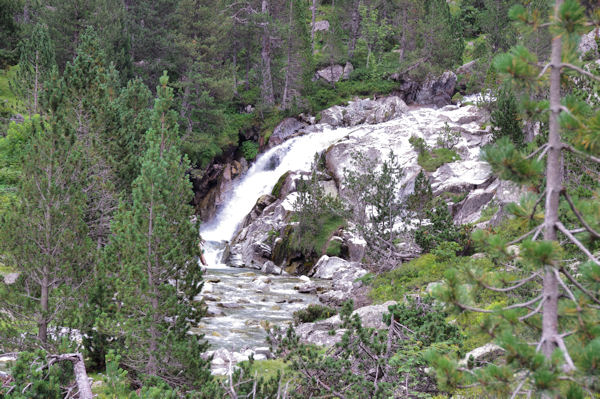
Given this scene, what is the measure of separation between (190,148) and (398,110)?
65.4 feet

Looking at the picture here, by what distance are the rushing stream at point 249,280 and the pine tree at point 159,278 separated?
1636 mm

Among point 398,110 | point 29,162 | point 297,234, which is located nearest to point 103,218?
point 29,162

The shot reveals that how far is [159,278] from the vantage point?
9211 mm

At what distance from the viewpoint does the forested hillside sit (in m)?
3.60

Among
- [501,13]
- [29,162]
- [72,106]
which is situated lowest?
[29,162]

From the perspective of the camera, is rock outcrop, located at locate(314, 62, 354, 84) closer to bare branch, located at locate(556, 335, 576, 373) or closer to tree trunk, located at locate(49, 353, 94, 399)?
tree trunk, located at locate(49, 353, 94, 399)

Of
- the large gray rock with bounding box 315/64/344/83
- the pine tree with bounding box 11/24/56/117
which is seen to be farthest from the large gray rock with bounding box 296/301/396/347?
the large gray rock with bounding box 315/64/344/83

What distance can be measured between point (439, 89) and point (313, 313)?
1410 inches

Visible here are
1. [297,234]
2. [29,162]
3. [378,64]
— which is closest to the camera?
[29,162]

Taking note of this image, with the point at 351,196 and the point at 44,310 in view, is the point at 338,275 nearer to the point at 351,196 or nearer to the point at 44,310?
the point at 351,196

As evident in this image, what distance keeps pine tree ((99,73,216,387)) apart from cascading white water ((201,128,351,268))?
24.8 meters

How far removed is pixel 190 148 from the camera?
122ft

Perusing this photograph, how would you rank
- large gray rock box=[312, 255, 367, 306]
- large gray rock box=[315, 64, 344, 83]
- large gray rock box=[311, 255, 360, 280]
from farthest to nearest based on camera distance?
large gray rock box=[315, 64, 344, 83], large gray rock box=[311, 255, 360, 280], large gray rock box=[312, 255, 367, 306]

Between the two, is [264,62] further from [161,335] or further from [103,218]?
[161,335]
